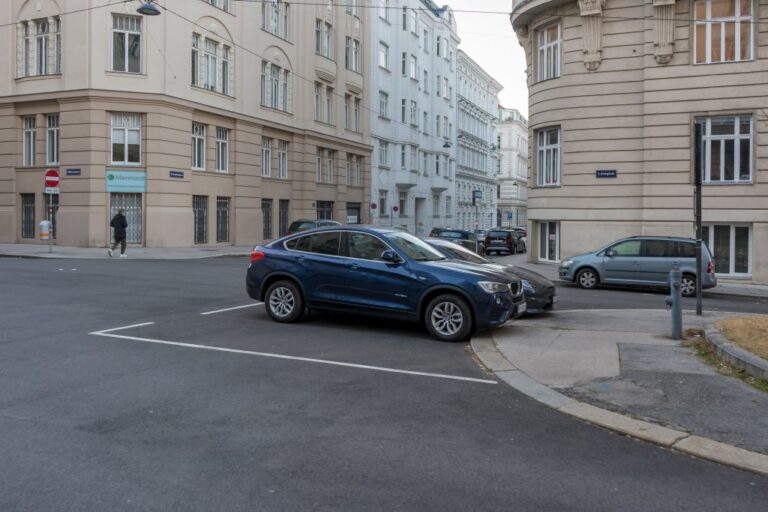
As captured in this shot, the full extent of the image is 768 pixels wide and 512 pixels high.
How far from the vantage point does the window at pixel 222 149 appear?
116ft

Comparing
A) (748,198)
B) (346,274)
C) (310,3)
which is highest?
(310,3)

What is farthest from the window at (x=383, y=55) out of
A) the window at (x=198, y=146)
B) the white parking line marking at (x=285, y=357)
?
the white parking line marking at (x=285, y=357)

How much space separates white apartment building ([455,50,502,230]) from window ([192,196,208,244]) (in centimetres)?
3771

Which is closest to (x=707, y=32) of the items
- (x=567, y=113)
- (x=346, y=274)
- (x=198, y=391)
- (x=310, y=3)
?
(x=567, y=113)

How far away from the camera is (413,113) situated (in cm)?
5947

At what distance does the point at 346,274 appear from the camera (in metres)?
10.6

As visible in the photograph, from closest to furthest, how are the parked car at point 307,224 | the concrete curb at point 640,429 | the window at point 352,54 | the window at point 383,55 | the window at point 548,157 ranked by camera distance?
the concrete curb at point 640,429 < the window at point 548,157 < the parked car at point 307,224 < the window at point 352,54 < the window at point 383,55

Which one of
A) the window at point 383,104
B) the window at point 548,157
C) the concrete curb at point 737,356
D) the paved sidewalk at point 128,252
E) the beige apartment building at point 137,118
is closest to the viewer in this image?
the concrete curb at point 737,356

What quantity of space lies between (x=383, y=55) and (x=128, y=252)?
3074 cm

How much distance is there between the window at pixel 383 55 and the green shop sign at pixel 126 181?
26.5 meters

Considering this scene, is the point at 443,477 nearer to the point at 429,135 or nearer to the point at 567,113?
the point at 567,113

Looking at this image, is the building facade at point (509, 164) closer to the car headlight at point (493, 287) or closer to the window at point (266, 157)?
the window at point (266, 157)

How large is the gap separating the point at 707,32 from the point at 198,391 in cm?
2176

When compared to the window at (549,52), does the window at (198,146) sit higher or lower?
lower
